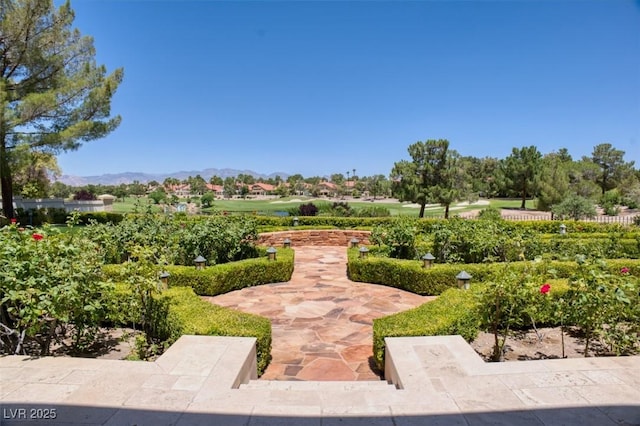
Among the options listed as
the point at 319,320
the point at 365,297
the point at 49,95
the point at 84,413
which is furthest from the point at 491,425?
the point at 49,95

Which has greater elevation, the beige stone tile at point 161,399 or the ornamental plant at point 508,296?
the ornamental plant at point 508,296

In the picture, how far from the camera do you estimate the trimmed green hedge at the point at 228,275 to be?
645 cm

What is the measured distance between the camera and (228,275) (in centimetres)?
680

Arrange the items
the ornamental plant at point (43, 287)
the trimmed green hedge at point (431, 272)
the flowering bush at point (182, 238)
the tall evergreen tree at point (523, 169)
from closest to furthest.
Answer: the ornamental plant at point (43, 287) → the trimmed green hedge at point (431, 272) → the flowering bush at point (182, 238) → the tall evergreen tree at point (523, 169)

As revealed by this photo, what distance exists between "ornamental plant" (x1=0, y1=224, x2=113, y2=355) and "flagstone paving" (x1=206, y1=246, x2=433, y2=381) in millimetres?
1926

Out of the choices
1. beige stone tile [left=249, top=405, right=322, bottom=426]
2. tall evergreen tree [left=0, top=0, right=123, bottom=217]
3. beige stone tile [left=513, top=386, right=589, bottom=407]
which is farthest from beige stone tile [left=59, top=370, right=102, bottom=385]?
tall evergreen tree [left=0, top=0, right=123, bottom=217]

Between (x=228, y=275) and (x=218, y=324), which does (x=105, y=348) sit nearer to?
(x=218, y=324)

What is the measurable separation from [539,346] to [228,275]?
16.3 feet

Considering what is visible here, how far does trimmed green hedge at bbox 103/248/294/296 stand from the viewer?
6449 millimetres

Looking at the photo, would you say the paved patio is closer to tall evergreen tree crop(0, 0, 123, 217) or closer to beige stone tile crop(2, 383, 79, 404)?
beige stone tile crop(2, 383, 79, 404)

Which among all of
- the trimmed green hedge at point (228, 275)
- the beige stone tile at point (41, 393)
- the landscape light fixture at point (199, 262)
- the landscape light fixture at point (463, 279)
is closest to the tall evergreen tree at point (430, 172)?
the trimmed green hedge at point (228, 275)

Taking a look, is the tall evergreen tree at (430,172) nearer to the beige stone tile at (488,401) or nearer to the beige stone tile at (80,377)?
the beige stone tile at (488,401)

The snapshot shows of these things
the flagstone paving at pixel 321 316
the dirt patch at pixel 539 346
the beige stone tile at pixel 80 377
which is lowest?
the flagstone paving at pixel 321 316

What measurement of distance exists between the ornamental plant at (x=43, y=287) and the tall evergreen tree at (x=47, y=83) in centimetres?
1225
